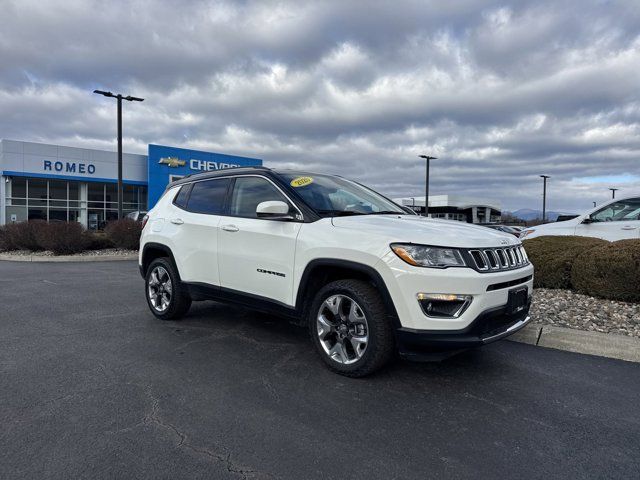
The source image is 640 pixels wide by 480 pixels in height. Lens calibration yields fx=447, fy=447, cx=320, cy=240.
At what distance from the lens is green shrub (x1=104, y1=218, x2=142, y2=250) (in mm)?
14914

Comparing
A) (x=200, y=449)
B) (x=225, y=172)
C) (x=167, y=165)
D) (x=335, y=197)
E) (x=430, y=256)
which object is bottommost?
(x=200, y=449)

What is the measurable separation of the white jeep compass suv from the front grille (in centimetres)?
1

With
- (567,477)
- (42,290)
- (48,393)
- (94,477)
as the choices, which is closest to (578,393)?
(567,477)

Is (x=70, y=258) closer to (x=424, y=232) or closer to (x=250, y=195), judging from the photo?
(x=250, y=195)

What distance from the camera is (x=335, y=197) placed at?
4535 millimetres

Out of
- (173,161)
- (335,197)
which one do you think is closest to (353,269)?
(335,197)

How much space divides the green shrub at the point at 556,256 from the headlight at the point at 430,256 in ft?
14.4

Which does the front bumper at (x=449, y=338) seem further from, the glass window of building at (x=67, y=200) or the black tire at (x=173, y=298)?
the glass window of building at (x=67, y=200)

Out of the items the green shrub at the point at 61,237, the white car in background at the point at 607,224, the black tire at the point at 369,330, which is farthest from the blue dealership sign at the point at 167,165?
the black tire at the point at 369,330

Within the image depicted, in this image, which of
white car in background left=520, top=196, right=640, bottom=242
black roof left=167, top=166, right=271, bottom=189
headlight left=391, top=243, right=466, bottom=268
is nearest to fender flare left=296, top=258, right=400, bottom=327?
headlight left=391, top=243, right=466, bottom=268

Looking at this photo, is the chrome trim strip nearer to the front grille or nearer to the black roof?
the front grille

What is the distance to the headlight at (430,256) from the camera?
11.0 feet

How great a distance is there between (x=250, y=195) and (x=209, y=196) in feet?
2.44

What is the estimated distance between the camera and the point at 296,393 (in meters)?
3.46
